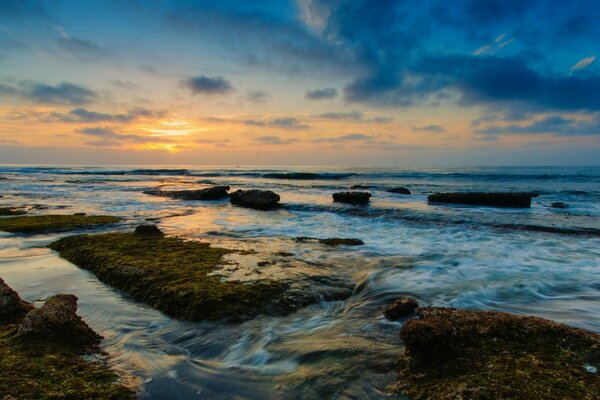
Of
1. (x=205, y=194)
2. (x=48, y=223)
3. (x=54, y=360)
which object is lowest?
(x=48, y=223)

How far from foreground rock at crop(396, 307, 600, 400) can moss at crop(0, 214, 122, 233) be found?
12402 millimetres

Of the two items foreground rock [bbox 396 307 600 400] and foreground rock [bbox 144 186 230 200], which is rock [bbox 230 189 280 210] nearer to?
foreground rock [bbox 144 186 230 200]

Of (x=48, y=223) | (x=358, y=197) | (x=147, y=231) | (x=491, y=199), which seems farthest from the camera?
(x=358, y=197)

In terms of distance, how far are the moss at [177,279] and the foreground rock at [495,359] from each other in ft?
7.59

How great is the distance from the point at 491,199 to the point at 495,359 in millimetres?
19197

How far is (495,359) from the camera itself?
3.20 metres

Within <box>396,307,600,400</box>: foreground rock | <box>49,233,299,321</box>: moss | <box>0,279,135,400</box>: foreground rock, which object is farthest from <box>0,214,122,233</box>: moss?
<box>396,307,600,400</box>: foreground rock

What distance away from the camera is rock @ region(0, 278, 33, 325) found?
4284 mm

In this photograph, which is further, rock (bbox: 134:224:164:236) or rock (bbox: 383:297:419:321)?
rock (bbox: 134:224:164:236)

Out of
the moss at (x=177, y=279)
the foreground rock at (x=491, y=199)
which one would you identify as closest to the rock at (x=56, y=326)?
the moss at (x=177, y=279)

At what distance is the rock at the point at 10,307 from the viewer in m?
4.28

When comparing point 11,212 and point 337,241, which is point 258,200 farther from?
point 11,212

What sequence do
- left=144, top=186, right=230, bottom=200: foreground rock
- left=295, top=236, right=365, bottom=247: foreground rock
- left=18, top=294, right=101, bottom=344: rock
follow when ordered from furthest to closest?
left=144, top=186, right=230, bottom=200: foreground rock → left=295, top=236, right=365, bottom=247: foreground rock → left=18, top=294, right=101, bottom=344: rock

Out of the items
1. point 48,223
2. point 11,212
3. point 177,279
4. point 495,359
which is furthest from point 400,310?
point 11,212
